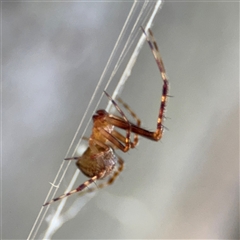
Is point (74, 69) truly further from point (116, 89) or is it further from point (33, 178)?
point (33, 178)

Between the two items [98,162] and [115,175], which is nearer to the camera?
[98,162]

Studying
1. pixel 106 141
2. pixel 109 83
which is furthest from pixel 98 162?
pixel 109 83

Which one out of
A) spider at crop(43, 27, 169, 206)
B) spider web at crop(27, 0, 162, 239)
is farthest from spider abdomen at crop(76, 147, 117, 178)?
spider web at crop(27, 0, 162, 239)

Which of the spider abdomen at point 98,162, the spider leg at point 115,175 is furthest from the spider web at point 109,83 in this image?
the spider abdomen at point 98,162

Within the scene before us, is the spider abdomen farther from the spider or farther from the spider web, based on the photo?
the spider web

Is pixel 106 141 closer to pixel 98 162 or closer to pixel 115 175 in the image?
pixel 98 162

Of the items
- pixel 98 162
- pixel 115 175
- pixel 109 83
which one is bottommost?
pixel 115 175

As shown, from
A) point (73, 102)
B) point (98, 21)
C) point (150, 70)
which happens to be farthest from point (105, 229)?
point (98, 21)

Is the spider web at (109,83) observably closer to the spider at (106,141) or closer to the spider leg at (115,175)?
the spider leg at (115,175)
